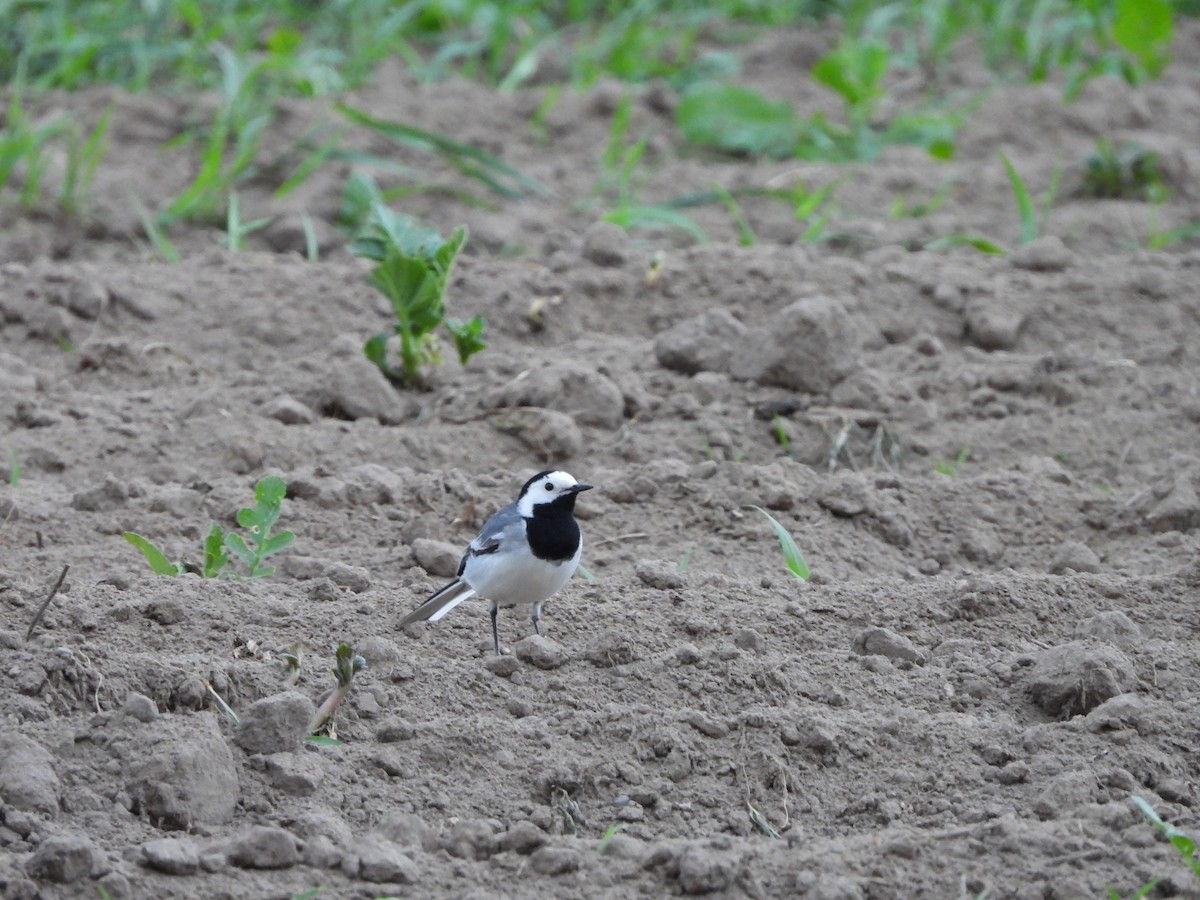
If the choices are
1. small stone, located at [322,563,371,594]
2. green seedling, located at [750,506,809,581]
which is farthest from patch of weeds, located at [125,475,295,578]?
green seedling, located at [750,506,809,581]

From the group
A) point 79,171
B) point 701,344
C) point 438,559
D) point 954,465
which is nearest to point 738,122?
point 701,344

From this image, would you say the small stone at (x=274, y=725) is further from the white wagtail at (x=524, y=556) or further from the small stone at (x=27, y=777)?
the white wagtail at (x=524, y=556)

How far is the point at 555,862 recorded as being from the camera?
2949 mm

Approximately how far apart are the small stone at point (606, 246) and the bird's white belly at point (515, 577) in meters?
2.70

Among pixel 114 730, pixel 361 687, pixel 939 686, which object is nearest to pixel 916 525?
pixel 939 686

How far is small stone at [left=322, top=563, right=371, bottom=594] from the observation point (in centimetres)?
409

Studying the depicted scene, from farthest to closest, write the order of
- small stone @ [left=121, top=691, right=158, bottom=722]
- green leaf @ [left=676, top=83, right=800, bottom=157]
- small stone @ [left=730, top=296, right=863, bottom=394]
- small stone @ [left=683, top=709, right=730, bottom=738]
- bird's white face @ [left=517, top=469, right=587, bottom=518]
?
1. green leaf @ [left=676, top=83, right=800, bottom=157]
2. small stone @ [left=730, top=296, right=863, bottom=394]
3. bird's white face @ [left=517, top=469, right=587, bottom=518]
4. small stone @ [left=683, top=709, right=730, bottom=738]
5. small stone @ [left=121, top=691, right=158, bottom=722]

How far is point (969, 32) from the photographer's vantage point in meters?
10.2

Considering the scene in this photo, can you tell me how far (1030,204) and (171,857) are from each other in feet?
17.7

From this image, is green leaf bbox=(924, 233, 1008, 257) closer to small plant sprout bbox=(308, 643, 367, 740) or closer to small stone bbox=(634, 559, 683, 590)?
small stone bbox=(634, 559, 683, 590)

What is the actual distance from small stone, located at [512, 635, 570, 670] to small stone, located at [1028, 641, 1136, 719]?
111cm

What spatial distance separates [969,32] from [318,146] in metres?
4.74

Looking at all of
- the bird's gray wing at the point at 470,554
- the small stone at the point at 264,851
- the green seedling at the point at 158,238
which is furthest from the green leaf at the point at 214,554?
the green seedling at the point at 158,238

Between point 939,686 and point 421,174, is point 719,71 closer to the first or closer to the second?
point 421,174
